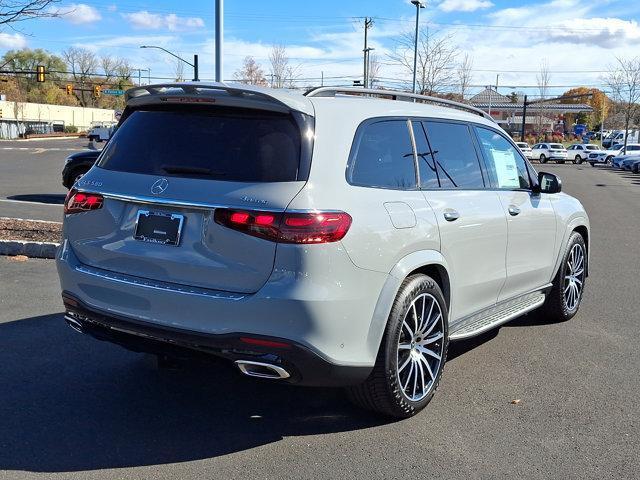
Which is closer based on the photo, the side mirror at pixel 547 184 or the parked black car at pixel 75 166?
the side mirror at pixel 547 184

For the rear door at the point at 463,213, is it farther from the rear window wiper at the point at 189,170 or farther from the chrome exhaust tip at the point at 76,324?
the chrome exhaust tip at the point at 76,324

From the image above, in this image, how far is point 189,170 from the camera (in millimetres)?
3611

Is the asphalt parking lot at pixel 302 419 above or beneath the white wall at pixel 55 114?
beneath

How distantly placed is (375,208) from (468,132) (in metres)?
1.67

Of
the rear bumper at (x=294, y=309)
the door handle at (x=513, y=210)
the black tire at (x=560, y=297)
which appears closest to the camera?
the rear bumper at (x=294, y=309)

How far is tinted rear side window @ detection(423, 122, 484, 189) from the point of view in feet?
14.7

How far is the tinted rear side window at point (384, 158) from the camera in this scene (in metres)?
3.73

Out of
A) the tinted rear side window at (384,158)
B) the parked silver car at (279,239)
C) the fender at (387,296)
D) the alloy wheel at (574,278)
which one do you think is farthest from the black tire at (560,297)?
the fender at (387,296)

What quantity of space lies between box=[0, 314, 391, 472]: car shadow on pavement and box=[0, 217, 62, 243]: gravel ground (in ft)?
13.3

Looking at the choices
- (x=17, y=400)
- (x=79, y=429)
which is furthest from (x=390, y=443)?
(x=17, y=400)

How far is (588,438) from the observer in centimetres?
382

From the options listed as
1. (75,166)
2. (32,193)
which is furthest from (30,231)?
(32,193)

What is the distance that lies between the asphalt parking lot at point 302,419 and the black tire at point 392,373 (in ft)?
0.42

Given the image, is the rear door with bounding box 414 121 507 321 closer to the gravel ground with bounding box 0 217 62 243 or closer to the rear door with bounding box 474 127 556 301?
the rear door with bounding box 474 127 556 301
